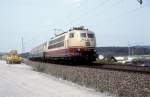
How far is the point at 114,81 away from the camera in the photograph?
48.0ft

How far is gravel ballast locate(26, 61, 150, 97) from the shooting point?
12.5m

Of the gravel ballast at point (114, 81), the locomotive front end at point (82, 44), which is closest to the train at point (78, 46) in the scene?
the locomotive front end at point (82, 44)

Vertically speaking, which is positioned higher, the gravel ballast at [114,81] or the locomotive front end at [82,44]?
the locomotive front end at [82,44]

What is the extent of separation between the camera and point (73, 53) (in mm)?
28609

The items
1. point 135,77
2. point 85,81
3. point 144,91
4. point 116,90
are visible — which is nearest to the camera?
point 144,91

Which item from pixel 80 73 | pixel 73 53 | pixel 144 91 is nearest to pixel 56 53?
pixel 73 53

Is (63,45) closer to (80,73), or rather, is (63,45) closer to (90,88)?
(80,73)

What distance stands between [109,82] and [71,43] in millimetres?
14647

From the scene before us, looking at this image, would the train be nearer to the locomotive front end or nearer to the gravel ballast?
the locomotive front end

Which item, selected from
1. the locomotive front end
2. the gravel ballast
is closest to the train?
the locomotive front end

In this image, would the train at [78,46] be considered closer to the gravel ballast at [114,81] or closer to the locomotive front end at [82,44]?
the locomotive front end at [82,44]

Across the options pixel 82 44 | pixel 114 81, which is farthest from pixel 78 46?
pixel 114 81

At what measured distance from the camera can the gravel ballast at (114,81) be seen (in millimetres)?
12525

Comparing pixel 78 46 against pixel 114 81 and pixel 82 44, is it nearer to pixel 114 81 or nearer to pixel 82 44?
pixel 82 44
